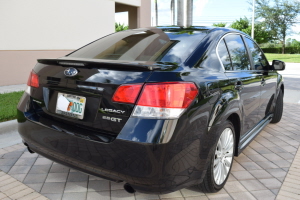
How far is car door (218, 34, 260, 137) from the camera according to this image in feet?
9.73

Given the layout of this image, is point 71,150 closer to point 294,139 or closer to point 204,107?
point 204,107

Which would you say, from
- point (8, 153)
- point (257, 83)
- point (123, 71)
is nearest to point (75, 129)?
point (123, 71)

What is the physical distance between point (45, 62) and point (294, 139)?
150 inches

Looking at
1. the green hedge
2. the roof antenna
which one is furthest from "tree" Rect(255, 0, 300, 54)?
the roof antenna

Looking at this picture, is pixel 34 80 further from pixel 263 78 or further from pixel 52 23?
pixel 52 23

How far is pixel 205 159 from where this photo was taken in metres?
2.37

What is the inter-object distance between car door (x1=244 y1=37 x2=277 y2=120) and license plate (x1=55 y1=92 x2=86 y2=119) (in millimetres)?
2344

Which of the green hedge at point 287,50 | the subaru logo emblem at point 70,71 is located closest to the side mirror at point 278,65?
the subaru logo emblem at point 70,71

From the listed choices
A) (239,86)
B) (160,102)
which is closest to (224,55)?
(239,86)

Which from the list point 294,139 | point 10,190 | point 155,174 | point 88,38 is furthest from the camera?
point 88,38

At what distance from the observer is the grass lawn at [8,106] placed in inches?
190

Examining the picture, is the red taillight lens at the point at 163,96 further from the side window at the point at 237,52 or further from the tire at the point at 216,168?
the side window at the point at 237,52

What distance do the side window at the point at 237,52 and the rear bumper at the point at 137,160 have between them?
135cm

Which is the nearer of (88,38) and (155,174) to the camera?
(155,174)
